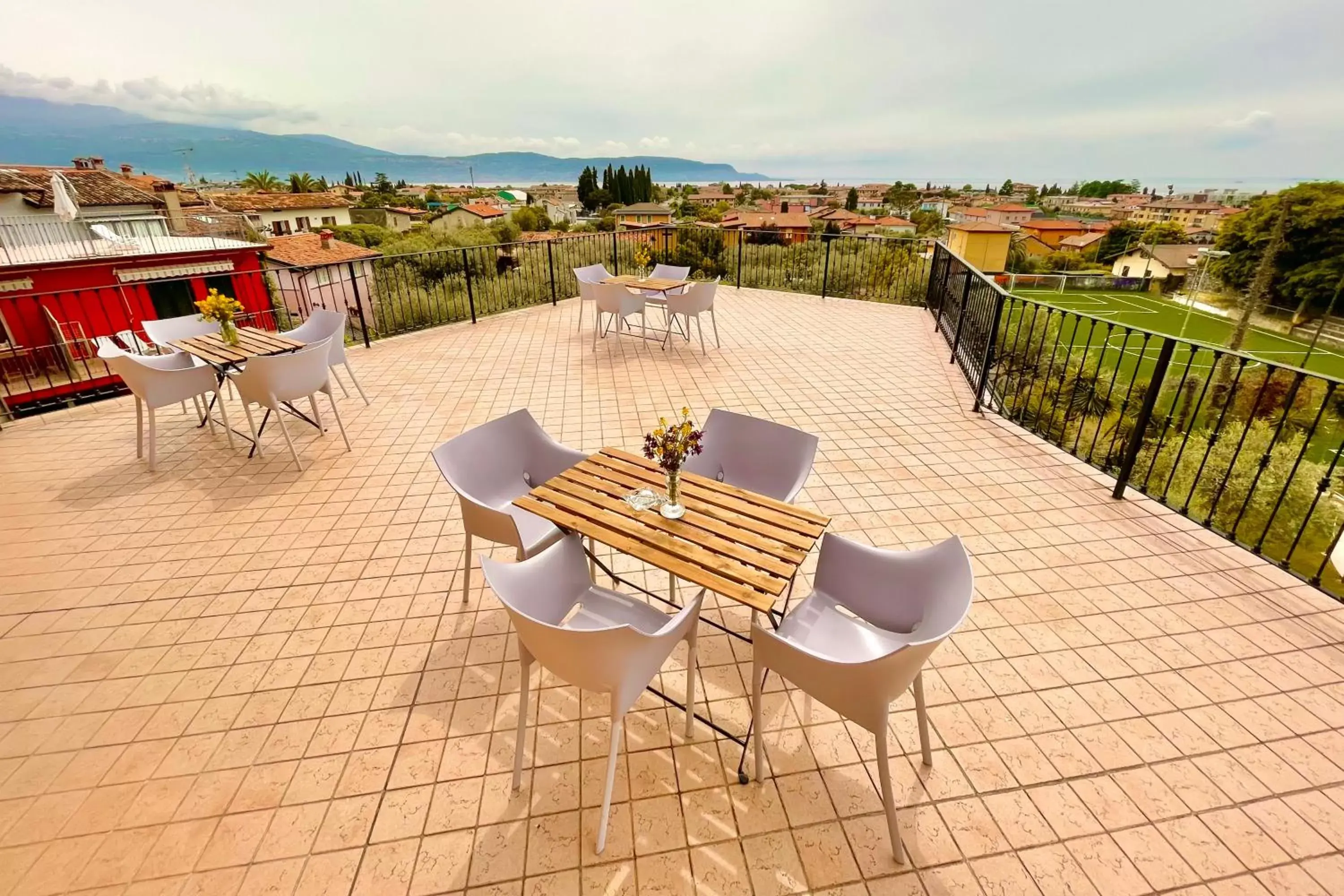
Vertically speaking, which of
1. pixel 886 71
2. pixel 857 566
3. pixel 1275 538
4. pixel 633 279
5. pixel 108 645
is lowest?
pixel 1275 538

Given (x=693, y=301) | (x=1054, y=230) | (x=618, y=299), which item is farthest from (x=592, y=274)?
(x=1054, y=230)

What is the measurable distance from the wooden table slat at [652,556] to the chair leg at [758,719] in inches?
7.7

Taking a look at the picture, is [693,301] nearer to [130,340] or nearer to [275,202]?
[130,340]

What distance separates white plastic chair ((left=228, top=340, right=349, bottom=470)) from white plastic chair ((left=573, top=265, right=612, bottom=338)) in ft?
11.5

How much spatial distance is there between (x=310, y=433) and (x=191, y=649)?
8.30 feet

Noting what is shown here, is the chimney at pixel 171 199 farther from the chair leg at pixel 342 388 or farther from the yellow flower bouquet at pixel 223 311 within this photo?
the yellow flower bouquet at pixel 223 311

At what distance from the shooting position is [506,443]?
2719 millimetres

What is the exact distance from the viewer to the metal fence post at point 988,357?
448 centimetres

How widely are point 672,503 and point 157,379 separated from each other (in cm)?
404

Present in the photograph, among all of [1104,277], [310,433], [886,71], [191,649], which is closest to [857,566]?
Answer: [191,649]

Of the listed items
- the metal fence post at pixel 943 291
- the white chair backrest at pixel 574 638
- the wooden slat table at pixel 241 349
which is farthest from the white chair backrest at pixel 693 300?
the white chair backrest at pixel 574 638

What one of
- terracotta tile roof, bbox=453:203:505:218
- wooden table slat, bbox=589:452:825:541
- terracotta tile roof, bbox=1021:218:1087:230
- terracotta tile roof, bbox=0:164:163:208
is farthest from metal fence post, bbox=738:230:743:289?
terracotta tile roof, bbox=1021:218:1087:230

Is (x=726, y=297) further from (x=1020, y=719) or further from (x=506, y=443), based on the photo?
(x=1020, y=719)

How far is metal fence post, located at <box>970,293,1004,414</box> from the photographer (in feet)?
14.7
